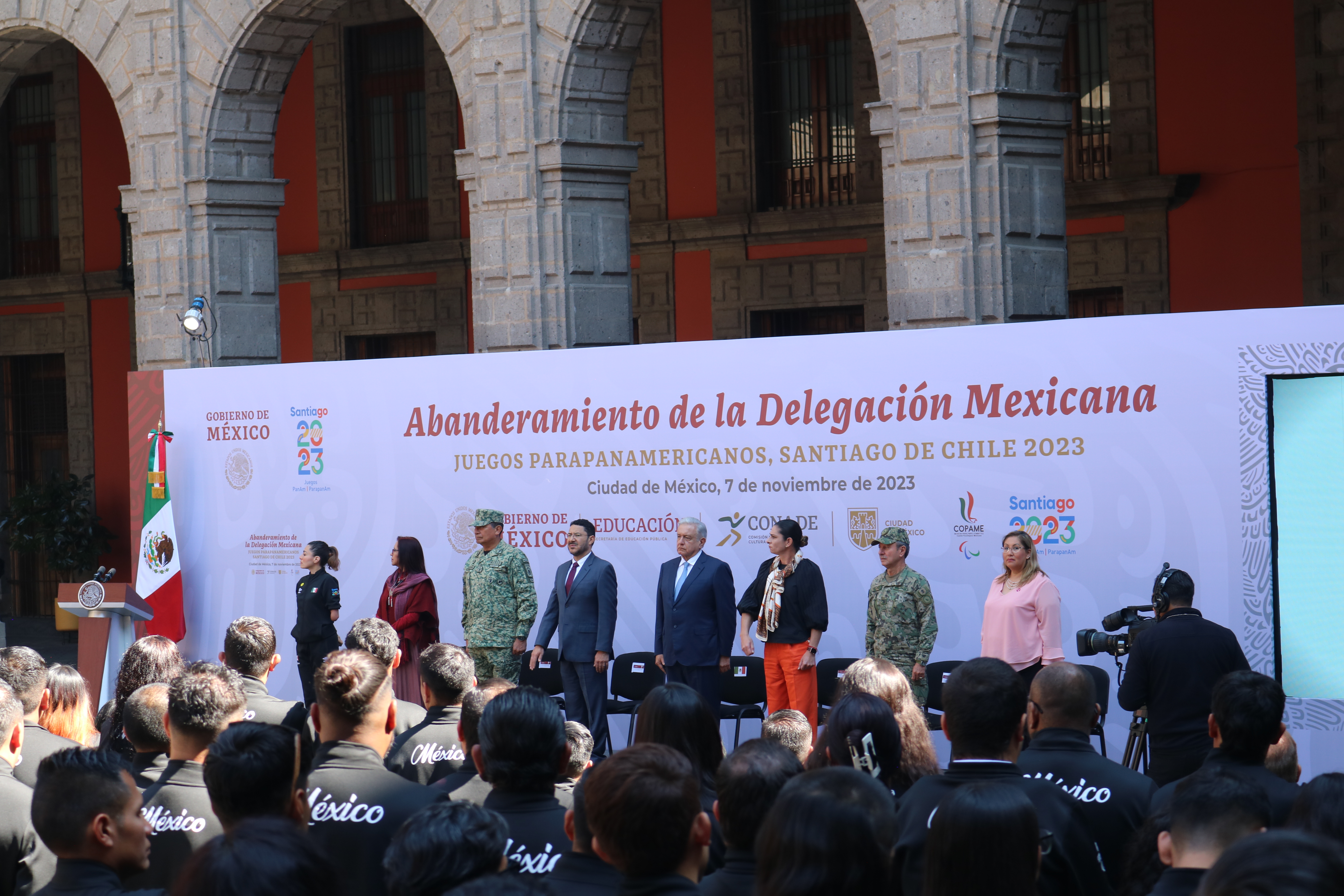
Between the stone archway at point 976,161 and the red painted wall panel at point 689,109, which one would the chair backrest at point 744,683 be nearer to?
the stone archway at point 976,161

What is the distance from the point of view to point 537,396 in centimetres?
1071

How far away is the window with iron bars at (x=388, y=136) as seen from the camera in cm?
1898

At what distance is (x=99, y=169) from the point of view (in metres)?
20.6

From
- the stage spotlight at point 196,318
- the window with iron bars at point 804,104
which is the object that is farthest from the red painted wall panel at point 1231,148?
the stage spotlight at point 196,318

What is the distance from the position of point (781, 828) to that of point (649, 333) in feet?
47.6

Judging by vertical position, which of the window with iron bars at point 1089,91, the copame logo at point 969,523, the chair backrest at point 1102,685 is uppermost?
the window with iron bars at point 1089,91

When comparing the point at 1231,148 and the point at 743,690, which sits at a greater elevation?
the point at 1231,148

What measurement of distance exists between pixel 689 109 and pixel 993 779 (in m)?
13.8

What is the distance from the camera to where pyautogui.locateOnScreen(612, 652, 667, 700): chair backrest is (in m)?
10.3

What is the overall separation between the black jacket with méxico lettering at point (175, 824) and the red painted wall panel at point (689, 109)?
13.0 meters

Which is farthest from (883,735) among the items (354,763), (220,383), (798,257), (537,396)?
(798,257)

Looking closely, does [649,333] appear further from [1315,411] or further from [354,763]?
[354,763]

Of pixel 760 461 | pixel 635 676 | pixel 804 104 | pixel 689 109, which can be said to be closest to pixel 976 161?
pixel 760 461

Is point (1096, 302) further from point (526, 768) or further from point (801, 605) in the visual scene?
point (526, 768)
